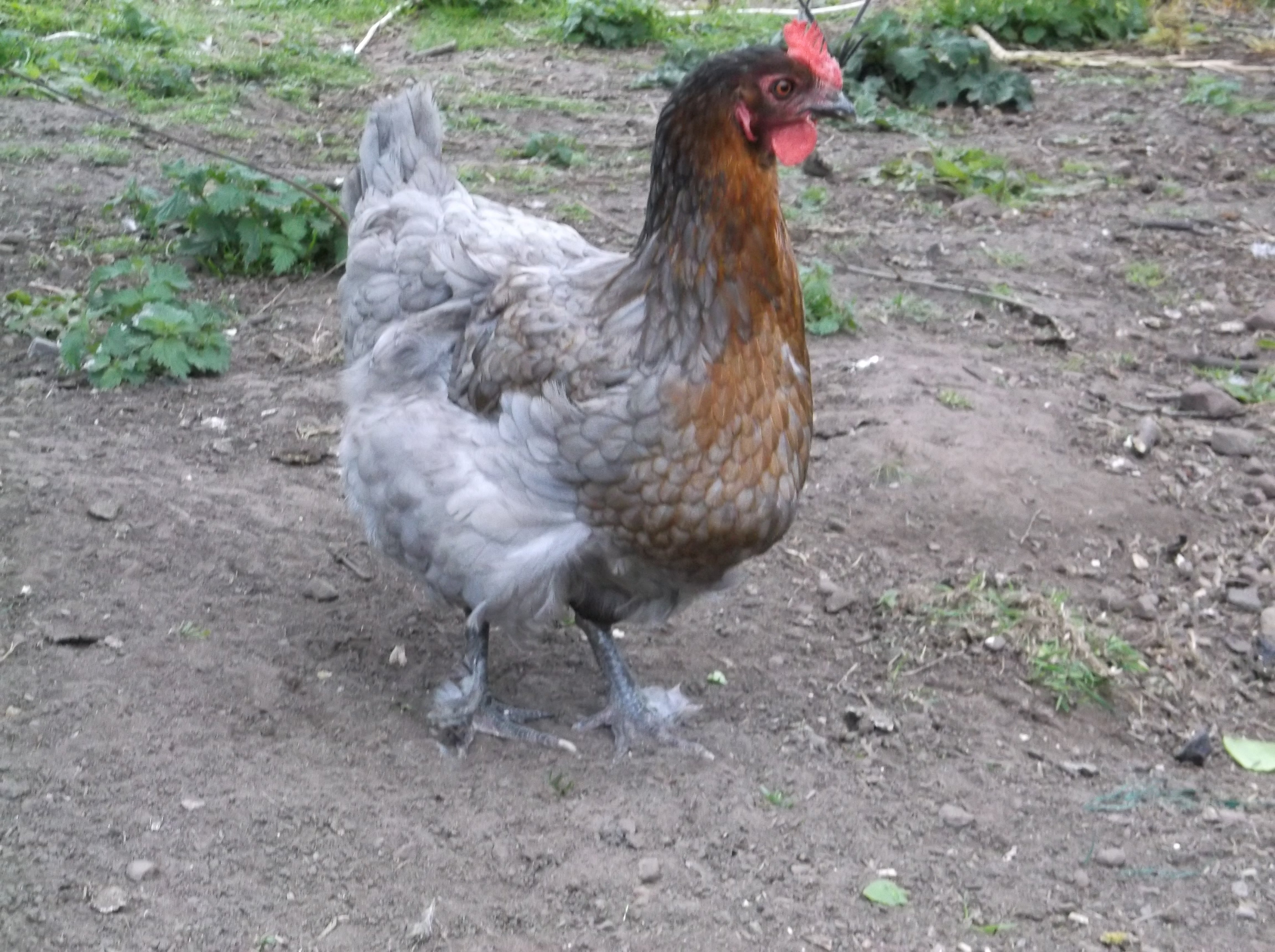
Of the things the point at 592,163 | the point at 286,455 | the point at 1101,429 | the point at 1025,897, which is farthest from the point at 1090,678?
the point at 592,163

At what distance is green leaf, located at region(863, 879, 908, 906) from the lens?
10.2 ft

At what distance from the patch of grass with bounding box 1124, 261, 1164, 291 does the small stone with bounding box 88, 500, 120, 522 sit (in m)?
4.77

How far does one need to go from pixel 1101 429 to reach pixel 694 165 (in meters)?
2.66

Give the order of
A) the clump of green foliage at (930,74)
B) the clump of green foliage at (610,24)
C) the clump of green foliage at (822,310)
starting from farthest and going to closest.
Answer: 1. the clump of green foliage at (610,24)
2. the clump of green foliage at (930,74)
3. the clump of green foliage at (822,310)

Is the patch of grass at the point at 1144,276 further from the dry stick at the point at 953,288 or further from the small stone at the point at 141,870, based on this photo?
the small stone at the point at 141,870

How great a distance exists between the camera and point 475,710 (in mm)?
3836

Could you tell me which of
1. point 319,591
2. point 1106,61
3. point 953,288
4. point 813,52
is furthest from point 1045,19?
point 319,591

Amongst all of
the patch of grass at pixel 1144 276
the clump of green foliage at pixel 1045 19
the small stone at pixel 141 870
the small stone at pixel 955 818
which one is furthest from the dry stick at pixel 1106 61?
the small stone at pixel 141 870

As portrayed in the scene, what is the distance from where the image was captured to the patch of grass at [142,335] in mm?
5336

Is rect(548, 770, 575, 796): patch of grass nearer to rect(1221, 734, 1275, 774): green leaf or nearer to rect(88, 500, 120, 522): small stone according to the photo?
rect(88, 500, 120, 522): small stone

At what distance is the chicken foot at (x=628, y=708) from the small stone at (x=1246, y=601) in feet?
5.91

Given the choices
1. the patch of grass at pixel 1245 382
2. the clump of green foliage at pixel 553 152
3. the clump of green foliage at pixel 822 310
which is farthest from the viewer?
the clump of green foliage at pixel 553 152

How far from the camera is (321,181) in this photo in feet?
24.0

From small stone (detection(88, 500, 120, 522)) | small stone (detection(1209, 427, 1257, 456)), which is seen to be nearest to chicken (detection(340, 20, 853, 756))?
small stone (detection(88, 500, 120, 522))
